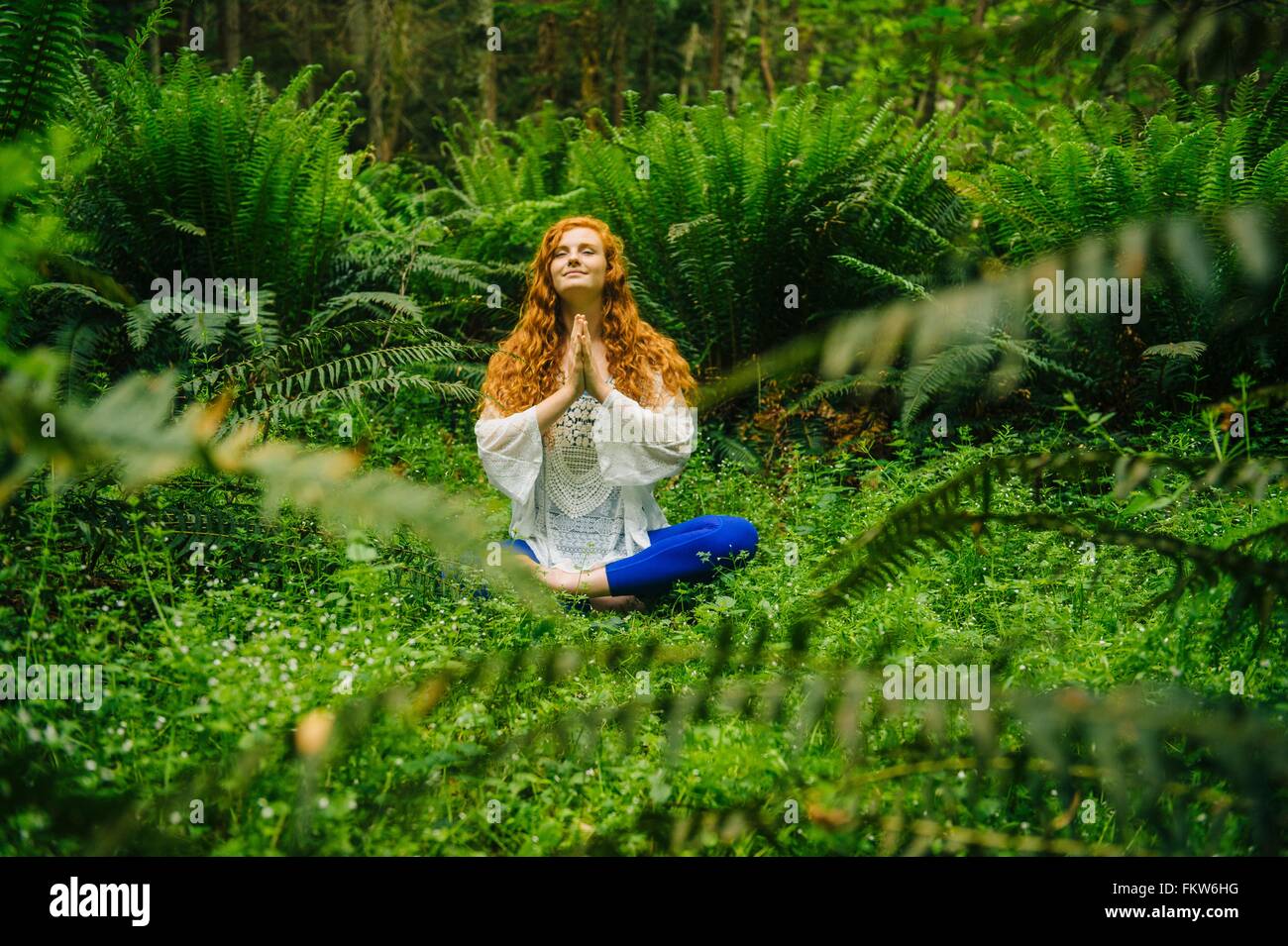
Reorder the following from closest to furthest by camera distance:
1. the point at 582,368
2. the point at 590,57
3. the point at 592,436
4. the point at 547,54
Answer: the point at 582,368 < the point at 592,436 < the point at 590,57 < the point at 547,54

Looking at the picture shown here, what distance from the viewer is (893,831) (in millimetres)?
776

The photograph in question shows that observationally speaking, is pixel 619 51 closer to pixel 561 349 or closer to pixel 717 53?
pixel 717 53

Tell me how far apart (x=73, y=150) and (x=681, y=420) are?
7.91 feet

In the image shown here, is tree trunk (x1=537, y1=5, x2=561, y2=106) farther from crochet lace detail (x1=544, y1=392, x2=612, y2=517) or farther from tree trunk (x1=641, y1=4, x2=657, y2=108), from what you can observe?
crochet lace detail (x1=544, y1=392, x2=612, y2=517)

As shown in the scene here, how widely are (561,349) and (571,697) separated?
6.27 feet

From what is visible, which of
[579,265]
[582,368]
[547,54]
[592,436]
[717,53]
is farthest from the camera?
[717,53]

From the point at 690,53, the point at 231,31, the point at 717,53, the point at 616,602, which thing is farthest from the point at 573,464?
the point at 690,53

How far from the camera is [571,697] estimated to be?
6.97 ft

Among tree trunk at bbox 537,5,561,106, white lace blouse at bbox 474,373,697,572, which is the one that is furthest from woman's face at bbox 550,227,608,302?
tree trunk at bbox 537,5,561,106

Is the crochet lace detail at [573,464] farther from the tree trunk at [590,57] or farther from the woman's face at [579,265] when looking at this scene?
the tree trunk at [590,57]

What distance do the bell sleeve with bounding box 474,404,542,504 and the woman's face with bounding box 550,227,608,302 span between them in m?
0.52

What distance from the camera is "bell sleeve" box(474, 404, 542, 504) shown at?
3406 mm
